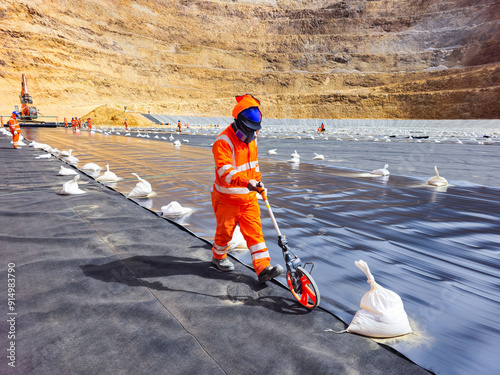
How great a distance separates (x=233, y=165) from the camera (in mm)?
3020

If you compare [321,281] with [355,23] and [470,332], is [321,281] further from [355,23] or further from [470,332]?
[355,23]

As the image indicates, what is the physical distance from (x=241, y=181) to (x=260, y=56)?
9078cm

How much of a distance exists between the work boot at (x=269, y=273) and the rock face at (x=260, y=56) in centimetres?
5542

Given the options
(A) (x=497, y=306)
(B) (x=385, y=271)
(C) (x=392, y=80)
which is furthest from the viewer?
(C) (x=392, y=80)

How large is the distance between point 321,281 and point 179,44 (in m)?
90.4

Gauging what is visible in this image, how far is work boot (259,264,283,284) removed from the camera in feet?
9.45

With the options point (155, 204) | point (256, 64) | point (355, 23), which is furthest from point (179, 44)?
point (155, 204)

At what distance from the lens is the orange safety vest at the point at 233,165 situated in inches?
113

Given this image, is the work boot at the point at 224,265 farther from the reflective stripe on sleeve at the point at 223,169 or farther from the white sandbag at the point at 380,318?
the white sandbag at the point at 380,318

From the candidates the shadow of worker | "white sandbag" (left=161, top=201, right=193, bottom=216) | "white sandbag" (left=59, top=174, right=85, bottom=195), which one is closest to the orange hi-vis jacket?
Answer: the shadow of worker

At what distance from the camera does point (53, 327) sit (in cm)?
239

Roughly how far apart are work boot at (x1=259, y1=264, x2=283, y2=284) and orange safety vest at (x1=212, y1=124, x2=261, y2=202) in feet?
2.06

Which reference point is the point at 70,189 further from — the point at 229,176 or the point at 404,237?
the point at 404,237

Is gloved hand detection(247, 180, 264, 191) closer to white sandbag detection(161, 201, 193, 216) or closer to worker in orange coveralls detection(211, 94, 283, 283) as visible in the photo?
worker in orange coveralls detection(211, 94, 283, 283)
